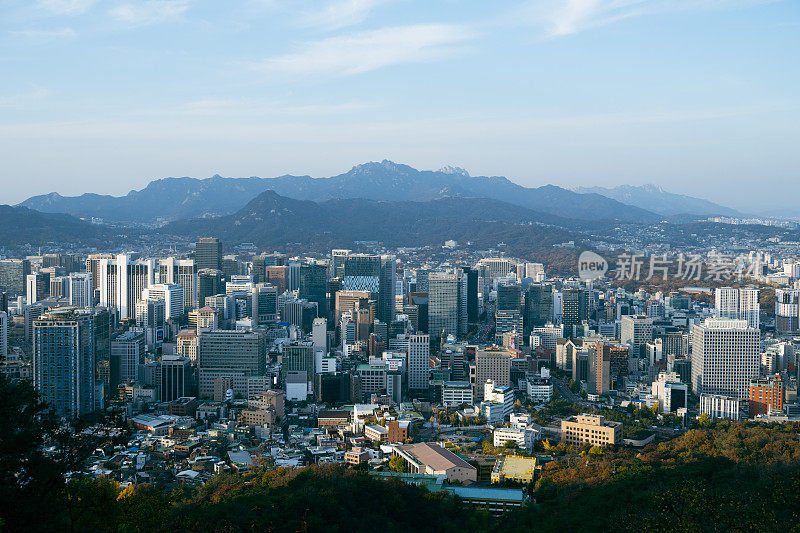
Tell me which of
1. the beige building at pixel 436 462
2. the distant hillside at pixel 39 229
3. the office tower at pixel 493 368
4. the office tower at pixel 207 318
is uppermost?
the distant hillside at pixel 39 229

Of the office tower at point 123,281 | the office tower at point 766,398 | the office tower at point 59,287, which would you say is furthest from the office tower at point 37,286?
the office tower at point 766,398

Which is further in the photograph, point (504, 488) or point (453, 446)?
point (453, 446)

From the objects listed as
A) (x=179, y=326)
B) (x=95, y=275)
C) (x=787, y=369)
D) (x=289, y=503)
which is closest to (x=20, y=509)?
(x=289, y=503)

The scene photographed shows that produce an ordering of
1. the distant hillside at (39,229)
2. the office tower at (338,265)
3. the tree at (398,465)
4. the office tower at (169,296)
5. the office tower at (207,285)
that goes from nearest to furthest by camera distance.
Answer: the tree at (398,465) < the office tower at (169,296) < the office tower at (207,285) < the office tower at (338,265) < the distant hillside at (39,229)

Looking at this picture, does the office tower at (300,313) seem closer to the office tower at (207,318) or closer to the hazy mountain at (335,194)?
the office tower at (207,318)

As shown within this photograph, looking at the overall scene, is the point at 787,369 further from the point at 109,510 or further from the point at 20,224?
the point at 20,224
